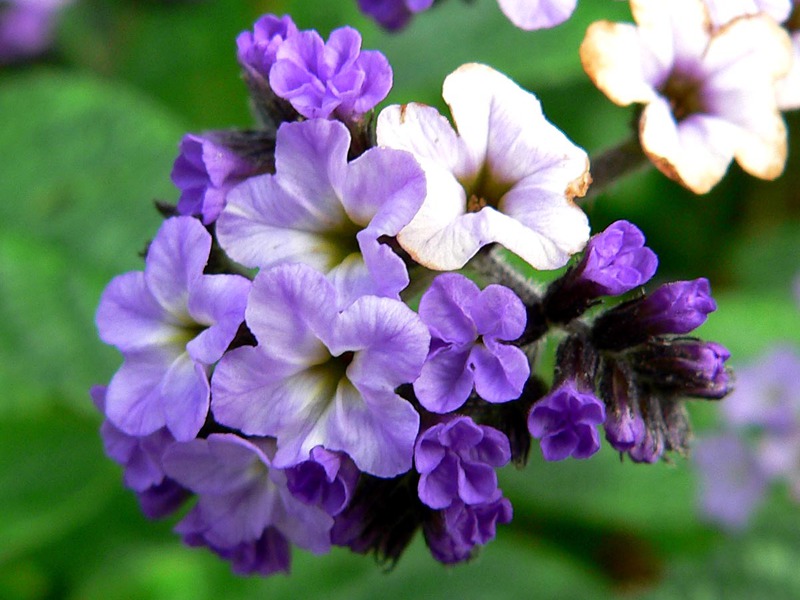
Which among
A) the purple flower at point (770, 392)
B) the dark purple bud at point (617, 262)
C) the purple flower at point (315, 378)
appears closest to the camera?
the purple flower at point (315, 378)

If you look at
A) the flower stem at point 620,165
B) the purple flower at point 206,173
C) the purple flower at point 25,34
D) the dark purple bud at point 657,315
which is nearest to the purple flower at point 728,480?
the flower stem at point 620,165

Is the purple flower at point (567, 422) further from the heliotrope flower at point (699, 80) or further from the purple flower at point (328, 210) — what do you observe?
the heliotrope flower at point (699, 80)

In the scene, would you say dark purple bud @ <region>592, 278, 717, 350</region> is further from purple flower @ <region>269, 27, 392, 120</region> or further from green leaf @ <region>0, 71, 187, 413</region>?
green leaf @ <region>0, 71, 187, 413</region>

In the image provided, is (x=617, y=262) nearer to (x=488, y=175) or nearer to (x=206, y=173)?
(x=488, y=175)

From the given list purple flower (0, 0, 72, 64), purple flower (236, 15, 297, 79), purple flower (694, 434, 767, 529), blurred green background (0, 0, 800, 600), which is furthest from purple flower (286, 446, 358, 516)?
purple flower (0, 0, 72, 64)

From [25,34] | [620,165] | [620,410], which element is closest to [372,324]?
[620,410]
